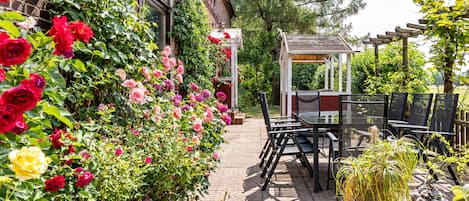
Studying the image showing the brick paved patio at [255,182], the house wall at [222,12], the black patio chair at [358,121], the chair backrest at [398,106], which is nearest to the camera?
the black patio chair at [358,121]

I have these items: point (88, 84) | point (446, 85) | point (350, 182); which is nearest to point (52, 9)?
point (88, 84)

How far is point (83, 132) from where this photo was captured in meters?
2.17

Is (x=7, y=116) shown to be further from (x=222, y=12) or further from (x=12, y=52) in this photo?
(x=222, y=12)

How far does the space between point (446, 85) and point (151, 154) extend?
16.4 ft

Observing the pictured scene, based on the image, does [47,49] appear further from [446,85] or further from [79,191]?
[446,85]

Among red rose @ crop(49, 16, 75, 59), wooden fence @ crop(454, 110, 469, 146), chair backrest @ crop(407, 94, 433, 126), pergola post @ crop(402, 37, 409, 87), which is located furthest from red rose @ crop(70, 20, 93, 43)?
pergola post @ crop(402, 37, 409, 87)

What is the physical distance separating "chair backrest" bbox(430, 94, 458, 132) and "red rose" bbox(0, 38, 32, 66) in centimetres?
427

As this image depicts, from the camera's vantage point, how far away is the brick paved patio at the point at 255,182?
151 inches

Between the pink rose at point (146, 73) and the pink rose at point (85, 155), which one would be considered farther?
the pink rose at point (146, 73)

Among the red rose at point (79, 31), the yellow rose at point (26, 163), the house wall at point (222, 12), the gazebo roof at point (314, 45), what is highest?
the house wall at point (222, 12)

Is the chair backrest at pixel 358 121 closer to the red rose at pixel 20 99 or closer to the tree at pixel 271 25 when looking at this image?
the red rose at pixel 20 99

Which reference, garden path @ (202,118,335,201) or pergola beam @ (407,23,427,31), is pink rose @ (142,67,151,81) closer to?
garden path @ (202,118,335,201)

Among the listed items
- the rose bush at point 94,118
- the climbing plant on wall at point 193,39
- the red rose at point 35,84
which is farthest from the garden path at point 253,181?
the red rose at point 35,84

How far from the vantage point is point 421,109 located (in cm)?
482
